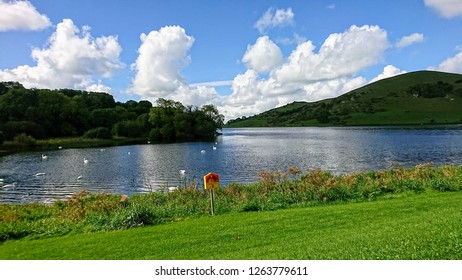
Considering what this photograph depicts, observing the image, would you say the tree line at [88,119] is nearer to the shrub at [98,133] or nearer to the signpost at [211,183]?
the shrub at [98,133]

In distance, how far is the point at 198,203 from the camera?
1697cm

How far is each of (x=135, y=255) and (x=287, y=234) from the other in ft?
14.0

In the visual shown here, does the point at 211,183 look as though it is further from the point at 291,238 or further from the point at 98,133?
the point at 98,133

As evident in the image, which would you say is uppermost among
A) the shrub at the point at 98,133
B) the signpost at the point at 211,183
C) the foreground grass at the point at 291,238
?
the shrub at the point at 98,133

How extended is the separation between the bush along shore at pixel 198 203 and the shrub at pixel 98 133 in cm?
9111

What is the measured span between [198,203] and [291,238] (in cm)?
785

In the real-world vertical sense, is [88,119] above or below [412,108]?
above

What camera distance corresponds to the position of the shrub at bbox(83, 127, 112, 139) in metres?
106

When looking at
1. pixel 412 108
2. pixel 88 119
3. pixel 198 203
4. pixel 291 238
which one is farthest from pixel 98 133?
pixel 412 108

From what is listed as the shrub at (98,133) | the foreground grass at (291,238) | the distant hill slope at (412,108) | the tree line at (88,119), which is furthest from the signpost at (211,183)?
the distant hill slope at (412,108)

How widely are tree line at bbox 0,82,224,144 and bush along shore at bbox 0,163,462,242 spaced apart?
79195 mm

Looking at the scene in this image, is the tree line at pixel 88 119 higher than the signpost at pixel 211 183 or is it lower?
higher

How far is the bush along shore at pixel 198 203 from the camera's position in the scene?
13555 millimetres
